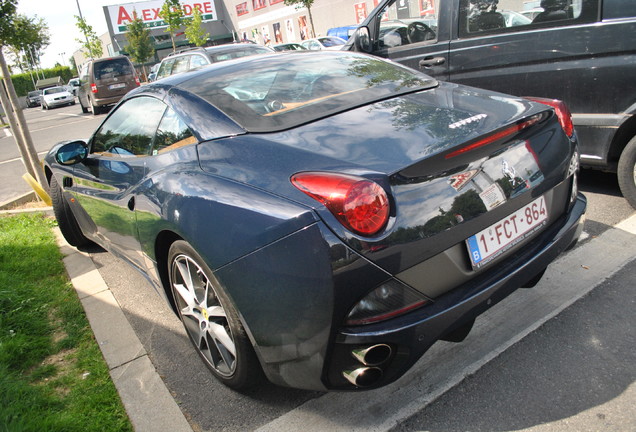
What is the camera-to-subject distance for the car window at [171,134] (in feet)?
8.34

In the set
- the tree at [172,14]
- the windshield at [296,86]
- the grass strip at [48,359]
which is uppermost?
the tree at [172,14]

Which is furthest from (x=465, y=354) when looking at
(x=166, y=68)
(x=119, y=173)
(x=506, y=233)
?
(x=166, y=68)

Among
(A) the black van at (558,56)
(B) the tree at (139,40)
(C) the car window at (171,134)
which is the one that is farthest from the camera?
(B) the tree at (139,40)

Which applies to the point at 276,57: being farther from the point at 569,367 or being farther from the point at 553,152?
the point at 569,367

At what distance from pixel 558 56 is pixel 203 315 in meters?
3.21

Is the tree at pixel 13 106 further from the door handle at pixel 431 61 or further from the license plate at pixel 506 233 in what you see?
the license plate at pixel 506 233

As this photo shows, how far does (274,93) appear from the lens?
2.72 m

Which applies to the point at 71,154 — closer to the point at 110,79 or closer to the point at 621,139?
the point at 621,139

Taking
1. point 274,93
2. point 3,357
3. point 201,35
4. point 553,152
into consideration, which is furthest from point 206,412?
point 201,35

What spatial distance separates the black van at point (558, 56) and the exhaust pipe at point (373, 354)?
2.78 metres

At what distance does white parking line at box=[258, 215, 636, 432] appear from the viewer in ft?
7.18

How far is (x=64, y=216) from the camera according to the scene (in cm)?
452

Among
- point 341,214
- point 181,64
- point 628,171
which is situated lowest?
point 628,171

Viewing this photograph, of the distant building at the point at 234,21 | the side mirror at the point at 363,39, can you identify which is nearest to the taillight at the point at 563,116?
the side mirror at the point at 363,39
